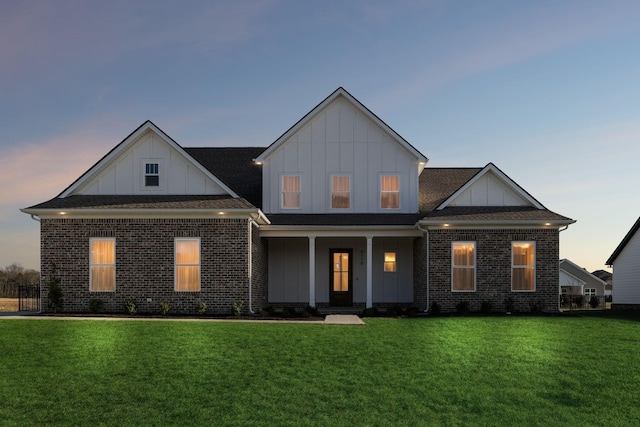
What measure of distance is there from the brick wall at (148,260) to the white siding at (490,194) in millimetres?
8670

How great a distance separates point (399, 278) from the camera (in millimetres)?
24469

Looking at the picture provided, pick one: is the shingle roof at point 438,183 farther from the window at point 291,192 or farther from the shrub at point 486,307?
the window at point 291,192

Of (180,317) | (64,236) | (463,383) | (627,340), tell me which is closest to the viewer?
(463,383)

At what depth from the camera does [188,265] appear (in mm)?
20047

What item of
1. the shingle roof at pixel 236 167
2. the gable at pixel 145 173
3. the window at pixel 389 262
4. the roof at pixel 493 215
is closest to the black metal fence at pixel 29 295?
the gable at pixel 145 173

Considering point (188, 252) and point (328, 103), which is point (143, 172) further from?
point (328, 103)

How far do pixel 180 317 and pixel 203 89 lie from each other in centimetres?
922

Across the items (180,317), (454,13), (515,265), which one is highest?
(454,13)

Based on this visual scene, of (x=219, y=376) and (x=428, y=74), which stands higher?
(x=428, y=74)

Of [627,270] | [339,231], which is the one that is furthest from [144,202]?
[627,270]

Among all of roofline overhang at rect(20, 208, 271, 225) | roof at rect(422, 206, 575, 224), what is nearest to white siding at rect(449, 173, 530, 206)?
roof at rect(422, 206, 575, 224)

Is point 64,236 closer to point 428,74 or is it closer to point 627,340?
point 428,74

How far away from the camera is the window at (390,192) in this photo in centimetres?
2398

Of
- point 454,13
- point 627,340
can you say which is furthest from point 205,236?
point 627,340
